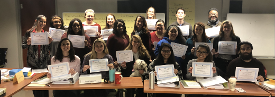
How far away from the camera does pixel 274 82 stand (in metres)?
2.48

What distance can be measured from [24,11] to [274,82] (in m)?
6.37

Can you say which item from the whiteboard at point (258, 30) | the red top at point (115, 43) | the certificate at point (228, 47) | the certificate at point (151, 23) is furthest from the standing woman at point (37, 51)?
the whiteboard at point (258, 30)

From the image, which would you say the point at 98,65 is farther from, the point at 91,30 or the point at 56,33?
the point at 56,33

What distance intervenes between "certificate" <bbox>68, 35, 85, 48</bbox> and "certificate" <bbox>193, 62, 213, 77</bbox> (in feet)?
6.96

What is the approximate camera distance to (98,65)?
108 inches

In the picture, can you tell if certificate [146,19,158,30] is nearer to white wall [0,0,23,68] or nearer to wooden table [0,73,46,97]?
wooden table [0,73,46,97]

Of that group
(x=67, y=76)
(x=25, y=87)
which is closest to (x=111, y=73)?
(x=67, y=76)

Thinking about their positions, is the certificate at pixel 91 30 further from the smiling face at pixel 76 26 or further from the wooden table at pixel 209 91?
the wooden table at pixel 209 91

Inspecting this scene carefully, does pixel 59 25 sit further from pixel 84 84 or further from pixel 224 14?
pixel 224 14

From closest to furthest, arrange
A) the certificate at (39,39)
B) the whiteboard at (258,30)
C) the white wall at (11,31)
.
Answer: the certificate at (39,39)
the whiteboard at (258,30)
the white wall at (11,31)

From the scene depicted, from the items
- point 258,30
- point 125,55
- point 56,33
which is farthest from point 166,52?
point 258,30

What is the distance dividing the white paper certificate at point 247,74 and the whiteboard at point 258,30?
2962 mm

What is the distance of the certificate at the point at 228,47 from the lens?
322cm

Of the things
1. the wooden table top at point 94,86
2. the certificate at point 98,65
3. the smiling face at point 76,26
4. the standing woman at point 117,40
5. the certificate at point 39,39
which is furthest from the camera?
the standing woman at point 117,40
